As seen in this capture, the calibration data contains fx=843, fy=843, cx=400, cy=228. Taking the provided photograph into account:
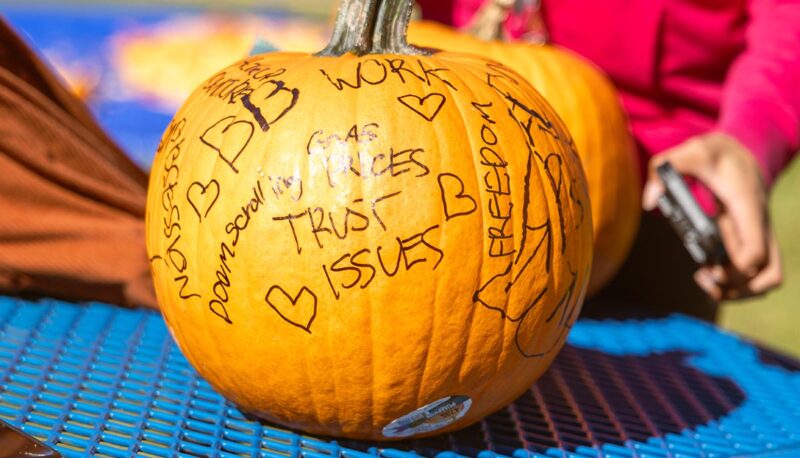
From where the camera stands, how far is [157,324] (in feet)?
5.37

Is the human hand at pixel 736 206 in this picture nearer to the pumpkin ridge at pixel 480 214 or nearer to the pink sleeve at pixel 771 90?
the pink sleeve at pixel 771 90

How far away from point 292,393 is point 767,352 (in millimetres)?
1178

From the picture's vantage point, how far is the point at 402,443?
1.22 metres

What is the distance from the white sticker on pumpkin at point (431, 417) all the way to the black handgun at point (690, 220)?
0.78 m

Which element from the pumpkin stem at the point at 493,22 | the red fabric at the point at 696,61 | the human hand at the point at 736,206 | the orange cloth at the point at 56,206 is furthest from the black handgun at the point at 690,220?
the orange cloth at the point at 56,206

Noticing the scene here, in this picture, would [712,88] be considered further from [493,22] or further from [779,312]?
[779,312]

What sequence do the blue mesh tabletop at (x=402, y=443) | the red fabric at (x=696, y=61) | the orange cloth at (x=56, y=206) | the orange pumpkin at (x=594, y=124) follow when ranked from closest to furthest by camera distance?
the blue mesh tabletop at (x=402, y=443) < the orange cloth at (x=56, y=206) < the orange pumpkin at (x=594, y=124) < the red fabric at (x=696, y=61)

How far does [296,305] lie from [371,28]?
43 cm

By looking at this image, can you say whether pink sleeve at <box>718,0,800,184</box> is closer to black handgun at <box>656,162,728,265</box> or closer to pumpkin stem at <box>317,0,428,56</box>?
black handgun at <box>656,162,728,265</box>

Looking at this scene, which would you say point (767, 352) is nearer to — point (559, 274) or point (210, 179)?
point (559, 274)

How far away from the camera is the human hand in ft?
5.52

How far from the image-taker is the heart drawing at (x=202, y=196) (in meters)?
1.08

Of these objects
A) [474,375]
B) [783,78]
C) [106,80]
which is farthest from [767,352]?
[106,80]

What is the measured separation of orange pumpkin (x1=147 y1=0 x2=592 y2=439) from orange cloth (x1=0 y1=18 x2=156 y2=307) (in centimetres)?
53
